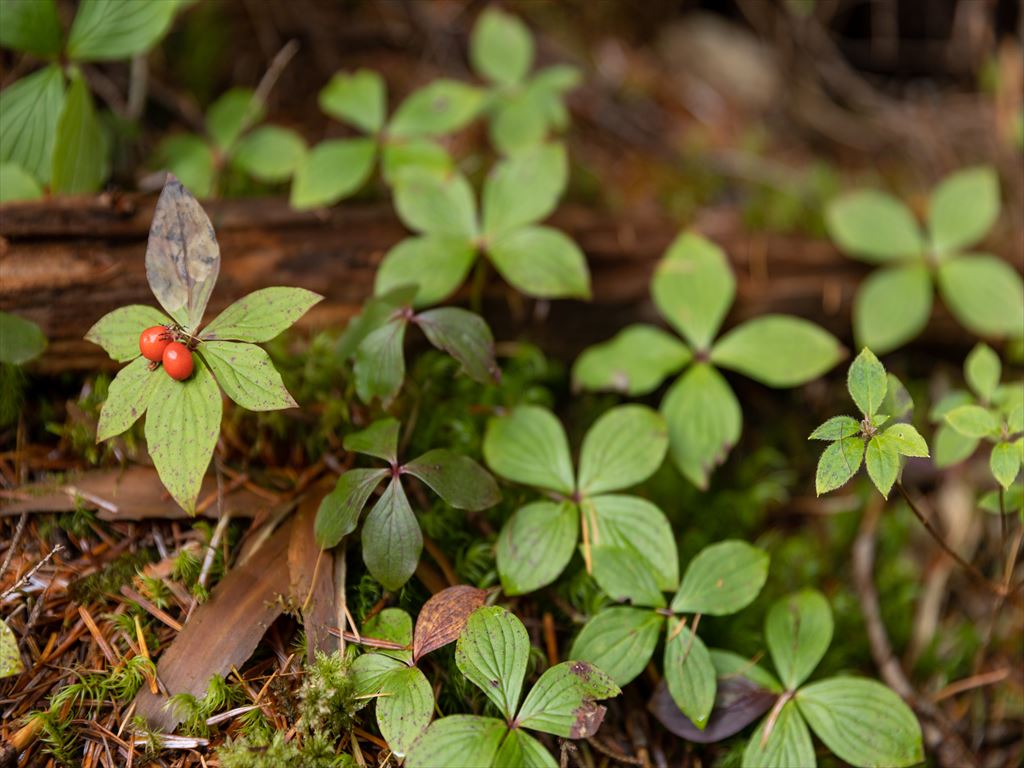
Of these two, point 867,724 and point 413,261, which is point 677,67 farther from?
point 867,724

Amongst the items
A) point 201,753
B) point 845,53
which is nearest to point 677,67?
point 845,53

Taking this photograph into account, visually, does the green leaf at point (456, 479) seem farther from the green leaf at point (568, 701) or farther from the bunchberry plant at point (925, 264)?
the bunchberry plant at point (925, 264)

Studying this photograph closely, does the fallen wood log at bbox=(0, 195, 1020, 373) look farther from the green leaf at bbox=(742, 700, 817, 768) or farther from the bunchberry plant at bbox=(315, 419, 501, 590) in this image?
the green leaf at bbox=(742, 700, 817, 768)

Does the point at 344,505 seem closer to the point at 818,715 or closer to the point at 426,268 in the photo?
the point at 426,268

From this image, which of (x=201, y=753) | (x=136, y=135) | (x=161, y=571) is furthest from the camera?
(x=136, y=135)

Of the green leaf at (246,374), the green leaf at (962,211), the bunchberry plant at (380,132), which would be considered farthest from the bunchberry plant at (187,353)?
the green leaf at (962,211)

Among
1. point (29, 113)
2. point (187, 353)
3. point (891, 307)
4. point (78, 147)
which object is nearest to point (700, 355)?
point (891, 307)
